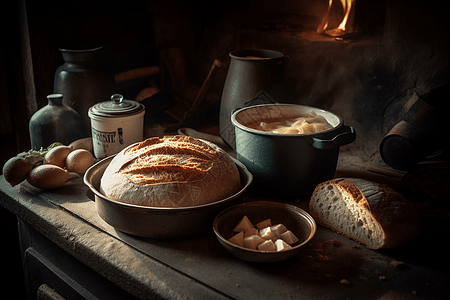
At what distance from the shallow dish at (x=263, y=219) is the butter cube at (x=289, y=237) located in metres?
0.02

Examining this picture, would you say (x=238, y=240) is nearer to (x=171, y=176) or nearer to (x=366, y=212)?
(x=171, y=176)

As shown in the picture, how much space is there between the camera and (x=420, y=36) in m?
1.92

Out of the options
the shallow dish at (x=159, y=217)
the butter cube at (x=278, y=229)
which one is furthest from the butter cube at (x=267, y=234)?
the shallow dish at (x=159, y=217)

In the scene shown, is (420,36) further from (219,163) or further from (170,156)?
(170,156)

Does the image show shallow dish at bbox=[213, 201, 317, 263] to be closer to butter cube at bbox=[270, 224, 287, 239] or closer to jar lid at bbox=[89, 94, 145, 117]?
butter cube at bbox=[270, 224, 287, 239]

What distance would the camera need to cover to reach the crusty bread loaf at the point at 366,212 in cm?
126

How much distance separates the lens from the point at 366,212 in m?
1.30

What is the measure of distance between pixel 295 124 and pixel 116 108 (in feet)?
2.82

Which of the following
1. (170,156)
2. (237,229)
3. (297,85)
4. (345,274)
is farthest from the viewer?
(297,85)

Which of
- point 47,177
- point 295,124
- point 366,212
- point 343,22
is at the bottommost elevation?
point 47,177

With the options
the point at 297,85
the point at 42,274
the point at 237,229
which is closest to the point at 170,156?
the point at 237,229

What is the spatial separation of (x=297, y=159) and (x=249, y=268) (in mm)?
479

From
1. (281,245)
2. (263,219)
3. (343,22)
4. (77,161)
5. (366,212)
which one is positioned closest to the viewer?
(281,245)

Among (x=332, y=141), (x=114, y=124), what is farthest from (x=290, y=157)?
(x=114, y=124)
